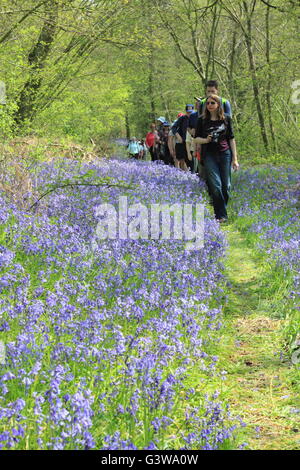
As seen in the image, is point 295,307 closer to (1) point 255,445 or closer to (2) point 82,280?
(2) point 82,280

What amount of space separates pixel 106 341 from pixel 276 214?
677 centimetres

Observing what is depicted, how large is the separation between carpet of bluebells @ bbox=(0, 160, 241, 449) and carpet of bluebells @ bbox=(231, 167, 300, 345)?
0.20 meters

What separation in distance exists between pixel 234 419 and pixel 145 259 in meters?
2.65

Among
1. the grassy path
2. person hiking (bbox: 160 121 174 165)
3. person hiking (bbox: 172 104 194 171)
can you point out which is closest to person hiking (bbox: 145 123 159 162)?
person hiking (bbox: 160 121 174 165)

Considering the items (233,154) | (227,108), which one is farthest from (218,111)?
(233,154)

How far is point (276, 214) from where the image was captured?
10.2m

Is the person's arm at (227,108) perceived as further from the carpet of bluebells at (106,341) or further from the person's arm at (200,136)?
the carpet of bluebells at (106,341)

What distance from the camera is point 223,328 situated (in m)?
5.01

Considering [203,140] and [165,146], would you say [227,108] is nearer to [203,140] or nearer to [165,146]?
[203,140]

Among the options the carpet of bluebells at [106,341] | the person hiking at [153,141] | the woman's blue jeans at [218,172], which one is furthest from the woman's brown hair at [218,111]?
the person hiking at [153,141]

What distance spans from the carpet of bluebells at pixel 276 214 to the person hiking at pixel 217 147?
705mm

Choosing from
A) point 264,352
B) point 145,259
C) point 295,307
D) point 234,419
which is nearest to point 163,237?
point 145,259

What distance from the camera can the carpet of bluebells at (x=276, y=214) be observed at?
20.4ft

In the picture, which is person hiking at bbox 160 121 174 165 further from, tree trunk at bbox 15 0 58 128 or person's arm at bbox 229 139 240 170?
person's arm at bbox 229 139 240 170
